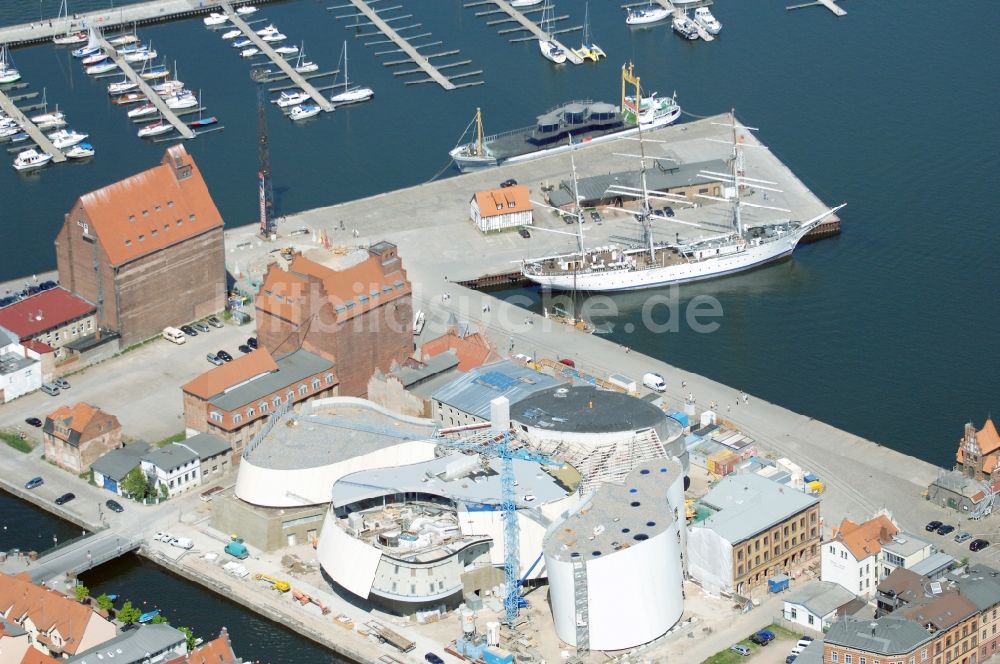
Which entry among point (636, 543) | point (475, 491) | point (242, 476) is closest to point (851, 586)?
point (636, 543)

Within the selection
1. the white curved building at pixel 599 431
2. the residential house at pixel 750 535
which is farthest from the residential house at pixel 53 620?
the residential house at pixel 750 535

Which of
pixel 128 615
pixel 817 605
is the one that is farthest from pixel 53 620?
pixel 817 605

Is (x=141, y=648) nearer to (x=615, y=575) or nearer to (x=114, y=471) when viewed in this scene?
(x=114, y=471)

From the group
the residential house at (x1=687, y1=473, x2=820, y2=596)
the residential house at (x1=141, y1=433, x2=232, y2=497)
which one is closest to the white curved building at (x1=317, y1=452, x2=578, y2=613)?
the residential house at (x1=687, y1=473, x2=820, y2=596)

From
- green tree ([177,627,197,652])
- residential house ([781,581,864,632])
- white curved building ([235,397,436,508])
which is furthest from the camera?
white curved building ([235,397,436,508])

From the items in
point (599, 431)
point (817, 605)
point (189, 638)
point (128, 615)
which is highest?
point (599, 431)

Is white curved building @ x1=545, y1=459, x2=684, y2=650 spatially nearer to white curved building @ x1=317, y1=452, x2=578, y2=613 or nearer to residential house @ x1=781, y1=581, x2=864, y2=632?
white curved building @ x1=317, y1=452, x2=578, y2=613

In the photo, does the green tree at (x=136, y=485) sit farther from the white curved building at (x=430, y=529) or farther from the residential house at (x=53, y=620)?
the residential house at (x=53, y=620)
